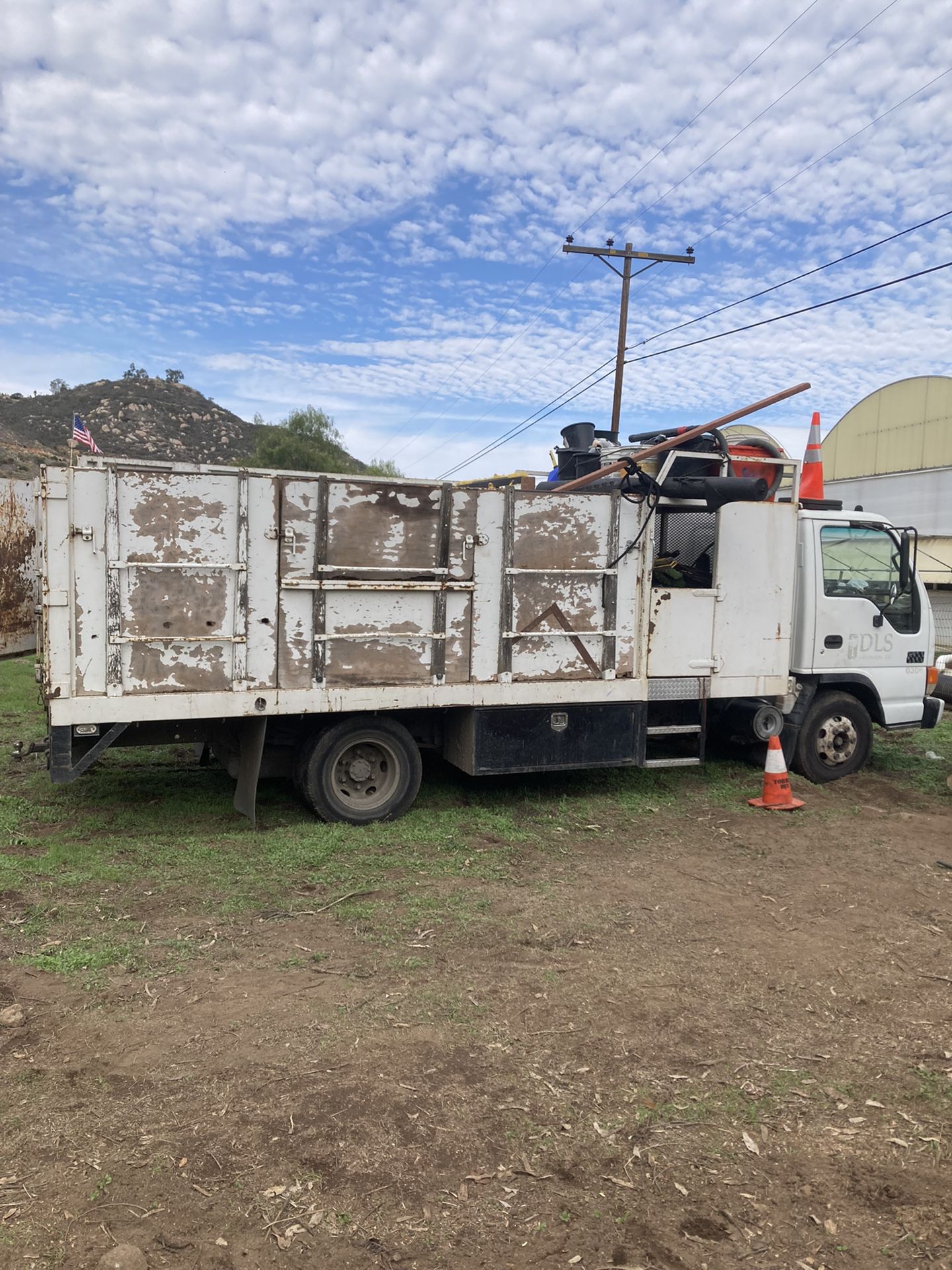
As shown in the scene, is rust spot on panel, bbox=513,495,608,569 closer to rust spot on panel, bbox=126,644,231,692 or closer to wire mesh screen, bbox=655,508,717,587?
wire mesh screen, bbox=655,508,717,587

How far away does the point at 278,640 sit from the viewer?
597 cm

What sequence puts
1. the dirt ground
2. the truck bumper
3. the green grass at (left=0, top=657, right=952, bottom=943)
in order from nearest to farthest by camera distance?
the dirt ground, the green grass at (left=0, top=657, right=952, bottom=943), the truck bumper

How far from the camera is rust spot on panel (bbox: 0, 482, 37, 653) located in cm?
1120

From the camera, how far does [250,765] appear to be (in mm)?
6246

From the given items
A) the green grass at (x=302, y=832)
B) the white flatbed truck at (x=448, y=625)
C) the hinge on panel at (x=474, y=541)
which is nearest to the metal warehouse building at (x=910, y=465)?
the white flatbed truck at (x=448, y=625)

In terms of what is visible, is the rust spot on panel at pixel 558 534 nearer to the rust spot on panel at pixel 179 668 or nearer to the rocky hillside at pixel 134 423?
the rust spot on panel at pixel 179 668

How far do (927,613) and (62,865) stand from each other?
7.31 m

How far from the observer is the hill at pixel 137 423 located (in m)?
39.1

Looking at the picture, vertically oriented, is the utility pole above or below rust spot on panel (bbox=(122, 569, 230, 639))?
above

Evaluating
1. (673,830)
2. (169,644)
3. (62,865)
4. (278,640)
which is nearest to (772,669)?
(673,830)

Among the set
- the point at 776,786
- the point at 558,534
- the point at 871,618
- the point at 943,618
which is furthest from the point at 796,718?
the point at 943,618

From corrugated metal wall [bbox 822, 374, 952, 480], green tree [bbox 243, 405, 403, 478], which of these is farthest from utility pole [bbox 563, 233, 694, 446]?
green tree [bbox 243, 405, 403, 478]

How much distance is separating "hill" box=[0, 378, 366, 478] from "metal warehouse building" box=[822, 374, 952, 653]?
25.7 metres

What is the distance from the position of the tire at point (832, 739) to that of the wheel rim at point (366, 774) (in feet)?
11.9
